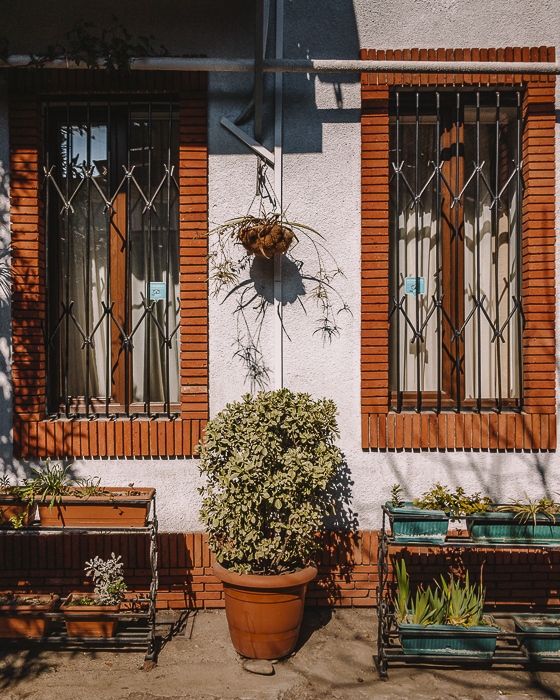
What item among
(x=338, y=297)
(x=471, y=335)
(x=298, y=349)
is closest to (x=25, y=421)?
(x=298, y=349)

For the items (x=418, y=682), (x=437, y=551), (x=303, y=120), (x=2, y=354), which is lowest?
(x=418, y=682)

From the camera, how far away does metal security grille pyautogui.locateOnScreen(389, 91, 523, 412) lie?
5062mm

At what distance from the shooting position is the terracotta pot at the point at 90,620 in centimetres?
421

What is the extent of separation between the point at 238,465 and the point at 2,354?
2.02 m

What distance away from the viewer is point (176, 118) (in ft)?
16.8

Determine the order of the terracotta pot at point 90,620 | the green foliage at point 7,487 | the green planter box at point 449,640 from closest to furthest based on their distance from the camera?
the green planter box at point 449,640 → the terracotta pot at point 90,620 → the green foliage at point 7,487

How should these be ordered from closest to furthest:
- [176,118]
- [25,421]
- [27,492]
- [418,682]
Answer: [418,682] → [27,492] → [25,421] → [176,118]

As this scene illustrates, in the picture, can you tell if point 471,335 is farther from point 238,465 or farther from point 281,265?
point 238,465

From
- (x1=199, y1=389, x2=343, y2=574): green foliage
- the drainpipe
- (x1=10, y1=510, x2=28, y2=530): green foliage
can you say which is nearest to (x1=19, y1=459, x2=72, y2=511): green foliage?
(x1=10, y1=510, x2=28, y2=530): green foliage

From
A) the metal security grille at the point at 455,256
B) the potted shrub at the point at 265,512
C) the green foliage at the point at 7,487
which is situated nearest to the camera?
the potted shrub at the point at 265,512

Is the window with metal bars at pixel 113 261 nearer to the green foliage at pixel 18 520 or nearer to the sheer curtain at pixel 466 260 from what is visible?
the green foliage at pixel 18 520

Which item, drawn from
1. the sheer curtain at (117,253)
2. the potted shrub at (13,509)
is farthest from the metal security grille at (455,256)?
the potted shrub at (13,509)

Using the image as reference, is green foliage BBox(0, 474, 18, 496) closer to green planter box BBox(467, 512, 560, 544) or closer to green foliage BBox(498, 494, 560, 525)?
green planter box BBox(467, 512, 560, 544)

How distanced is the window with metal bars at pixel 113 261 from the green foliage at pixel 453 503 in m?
2.00
